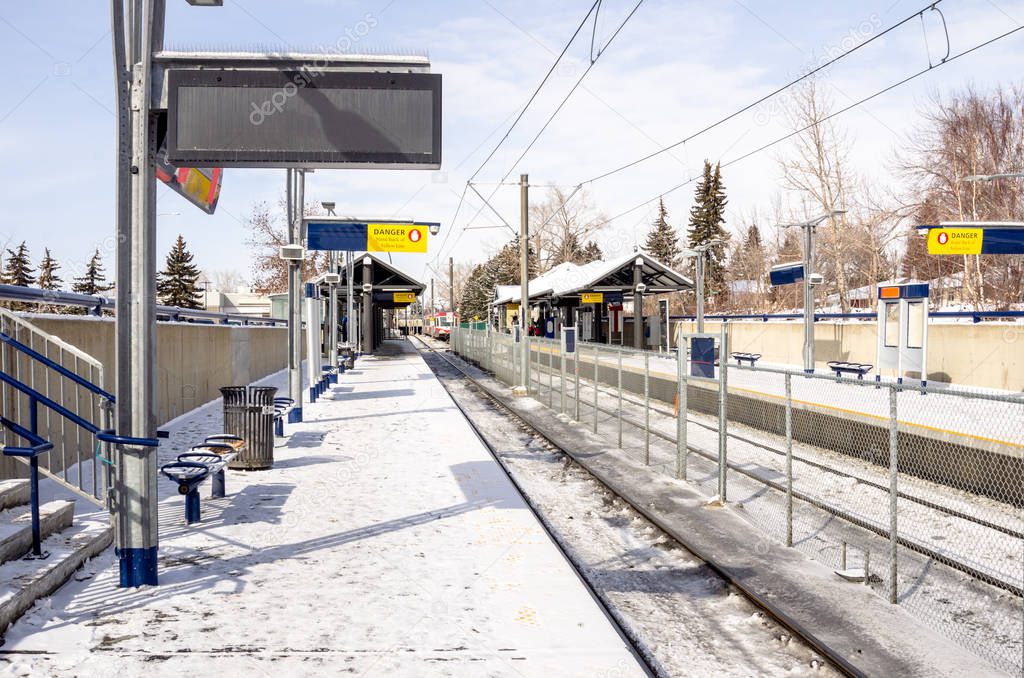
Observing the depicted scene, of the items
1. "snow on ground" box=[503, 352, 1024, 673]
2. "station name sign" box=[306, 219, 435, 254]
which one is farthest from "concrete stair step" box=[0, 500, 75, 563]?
"station name sign" box=[306, 219, 435, 254]

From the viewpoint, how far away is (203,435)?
12094 mm

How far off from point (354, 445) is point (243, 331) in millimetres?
10021

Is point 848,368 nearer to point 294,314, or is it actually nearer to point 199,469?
point 294,314

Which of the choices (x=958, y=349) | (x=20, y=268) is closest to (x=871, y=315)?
(x=958, y=349)

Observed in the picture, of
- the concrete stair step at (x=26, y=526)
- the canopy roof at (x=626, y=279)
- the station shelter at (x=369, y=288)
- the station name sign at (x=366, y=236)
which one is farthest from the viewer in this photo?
the station shelter at (x=369, y=288)

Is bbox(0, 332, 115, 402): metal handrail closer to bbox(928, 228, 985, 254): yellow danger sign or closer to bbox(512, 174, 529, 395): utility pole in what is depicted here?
bbox(512, 174, 529, 395): utility pole

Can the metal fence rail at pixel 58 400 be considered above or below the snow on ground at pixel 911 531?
above

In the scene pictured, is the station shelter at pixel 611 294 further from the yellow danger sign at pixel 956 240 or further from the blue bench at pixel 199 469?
the blue bench at pixel 199 469

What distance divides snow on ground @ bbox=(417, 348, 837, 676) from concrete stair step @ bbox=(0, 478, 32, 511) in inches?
177

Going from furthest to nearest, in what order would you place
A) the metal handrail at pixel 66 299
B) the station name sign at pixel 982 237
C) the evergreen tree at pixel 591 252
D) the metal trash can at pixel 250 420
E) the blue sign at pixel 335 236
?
the evergreen tree at pixel 591 252 → the blue sign at pixel 335 236 → the station name sign at pixel 982 237 → the metal trash can at pixel 250 420 → the metal handrail at pixel 66 299

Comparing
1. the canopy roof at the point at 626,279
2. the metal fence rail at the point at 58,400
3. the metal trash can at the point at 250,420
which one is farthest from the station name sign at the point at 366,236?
the canopy roof at the point at 626,279

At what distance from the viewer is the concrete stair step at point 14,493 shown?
18.6 ft

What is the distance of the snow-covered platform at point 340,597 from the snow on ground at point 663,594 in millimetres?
522

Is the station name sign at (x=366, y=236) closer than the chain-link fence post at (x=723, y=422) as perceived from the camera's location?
No
